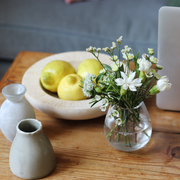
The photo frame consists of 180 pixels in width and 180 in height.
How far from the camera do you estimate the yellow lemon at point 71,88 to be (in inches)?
26.3

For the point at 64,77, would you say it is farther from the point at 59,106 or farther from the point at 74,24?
the point at 74,24

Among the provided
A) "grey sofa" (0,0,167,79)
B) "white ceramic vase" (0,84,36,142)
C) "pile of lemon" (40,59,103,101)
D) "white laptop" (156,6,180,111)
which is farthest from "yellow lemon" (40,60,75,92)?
"grey sofa" (0,0,167,79)

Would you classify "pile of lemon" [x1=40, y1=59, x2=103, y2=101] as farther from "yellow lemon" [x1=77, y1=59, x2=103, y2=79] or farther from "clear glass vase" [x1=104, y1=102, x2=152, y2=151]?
"clear glass vase" [x1=104, y1=102, x2=152, y2=151]

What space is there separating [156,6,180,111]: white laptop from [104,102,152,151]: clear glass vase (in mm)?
172

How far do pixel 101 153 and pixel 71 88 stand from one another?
0.64 feet

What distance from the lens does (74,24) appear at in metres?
1.46

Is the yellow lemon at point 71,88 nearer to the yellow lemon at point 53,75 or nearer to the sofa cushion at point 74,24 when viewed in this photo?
the yellow lemon at point 53,75

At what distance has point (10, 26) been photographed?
153 centimetres

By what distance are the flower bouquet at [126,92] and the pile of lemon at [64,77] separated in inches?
5.7

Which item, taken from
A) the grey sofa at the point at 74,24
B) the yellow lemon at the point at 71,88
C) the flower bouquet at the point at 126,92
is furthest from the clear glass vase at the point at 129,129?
the grey sofa at the point at 74,24

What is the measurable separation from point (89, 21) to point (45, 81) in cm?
85

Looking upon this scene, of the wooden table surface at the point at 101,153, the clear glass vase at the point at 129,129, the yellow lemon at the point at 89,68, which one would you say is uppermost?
the yellow lemon at the point at 89,68

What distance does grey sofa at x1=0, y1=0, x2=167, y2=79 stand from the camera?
4.66 feet

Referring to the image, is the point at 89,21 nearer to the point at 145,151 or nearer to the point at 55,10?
the point at 55,10
